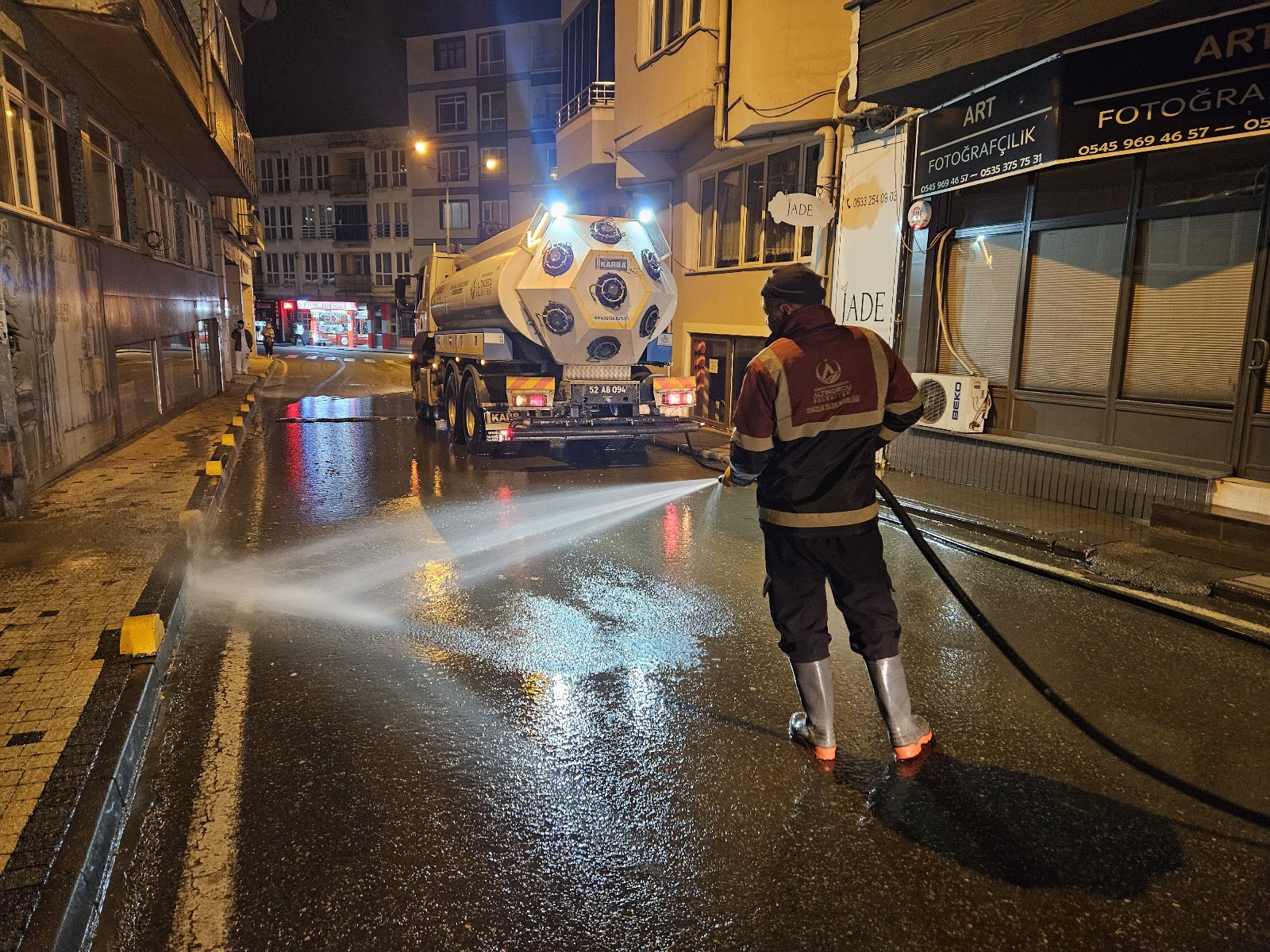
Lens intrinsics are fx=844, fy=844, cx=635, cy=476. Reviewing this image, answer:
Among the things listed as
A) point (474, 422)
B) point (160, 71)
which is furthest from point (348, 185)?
point (474, 422)

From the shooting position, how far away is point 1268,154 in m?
7.21

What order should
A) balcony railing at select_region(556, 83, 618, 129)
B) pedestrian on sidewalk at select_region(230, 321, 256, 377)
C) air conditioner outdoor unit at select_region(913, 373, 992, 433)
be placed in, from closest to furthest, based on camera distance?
air conditioner outdoor unit at select_region(913, 373, 992, 433), balcony railing at select_region(556, 83, 618, 129), pedestrian on sidewalk at select_region(230, 321, 256, 377)

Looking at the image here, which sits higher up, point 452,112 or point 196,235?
point 452,112

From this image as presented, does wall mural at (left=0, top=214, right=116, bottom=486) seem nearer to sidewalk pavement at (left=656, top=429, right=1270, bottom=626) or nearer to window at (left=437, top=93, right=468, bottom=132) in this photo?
sidewalk pavement at (left=656, top=429, right=1270, bottom=626)

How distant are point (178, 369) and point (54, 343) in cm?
824

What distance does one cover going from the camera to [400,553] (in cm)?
724

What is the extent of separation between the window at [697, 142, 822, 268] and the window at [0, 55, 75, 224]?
10012 millimetres

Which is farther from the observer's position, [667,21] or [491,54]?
[491,54]

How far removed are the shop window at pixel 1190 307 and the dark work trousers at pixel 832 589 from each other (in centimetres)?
603

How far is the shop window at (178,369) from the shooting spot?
15609 mm

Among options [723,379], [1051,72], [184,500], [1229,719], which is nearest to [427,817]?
[1229,719]

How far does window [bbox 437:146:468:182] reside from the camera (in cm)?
4933

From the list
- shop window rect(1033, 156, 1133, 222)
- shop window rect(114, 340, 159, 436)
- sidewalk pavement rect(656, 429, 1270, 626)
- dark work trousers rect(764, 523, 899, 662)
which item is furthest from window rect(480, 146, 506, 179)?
dark work trousers rect(764, 523, 899, 662)

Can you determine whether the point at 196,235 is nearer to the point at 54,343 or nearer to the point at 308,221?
the point at 54,343
